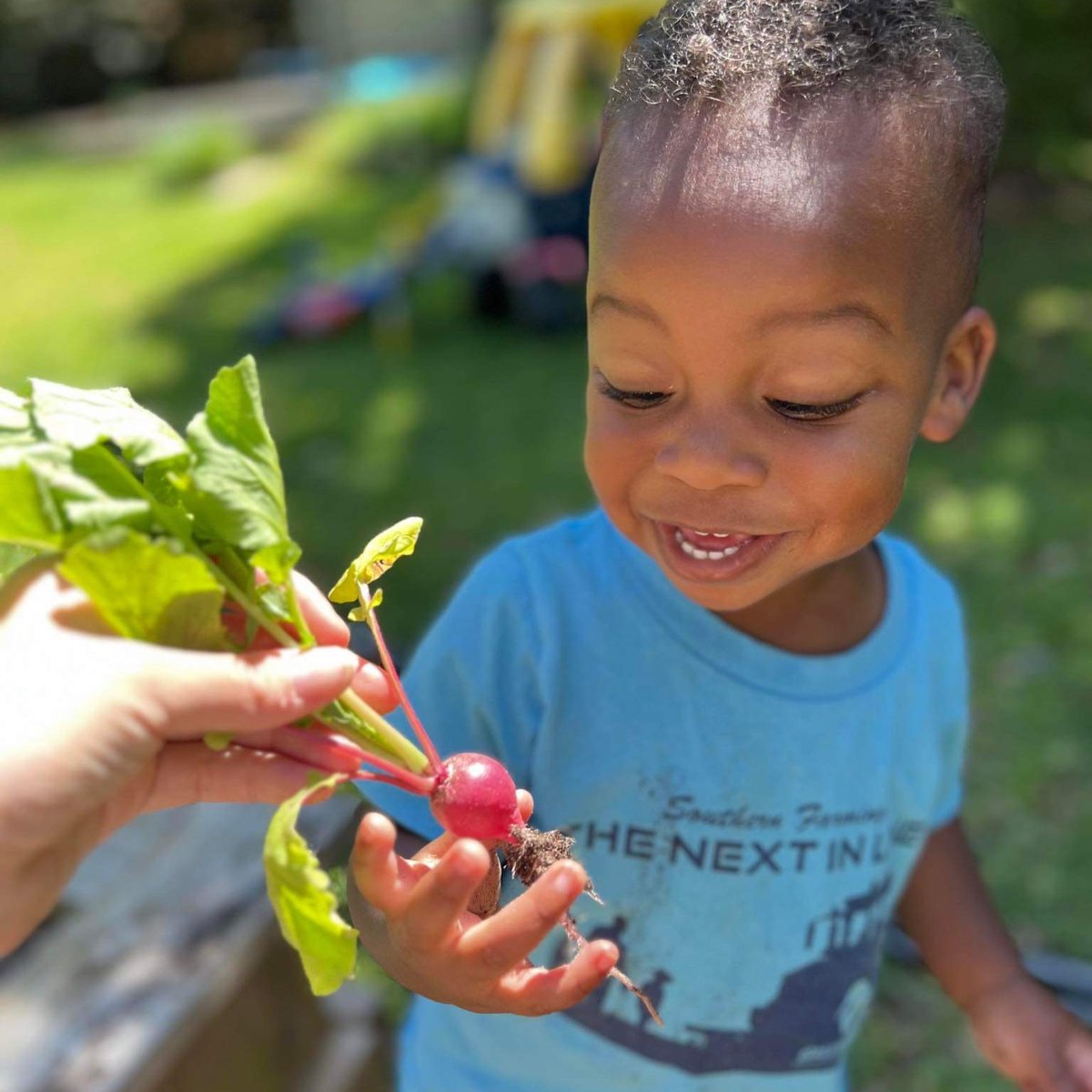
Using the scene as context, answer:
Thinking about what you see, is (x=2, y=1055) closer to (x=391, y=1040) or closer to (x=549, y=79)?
(x=391, y=1040)

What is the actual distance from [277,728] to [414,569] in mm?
3222

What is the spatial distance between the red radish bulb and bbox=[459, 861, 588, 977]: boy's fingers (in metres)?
0.12

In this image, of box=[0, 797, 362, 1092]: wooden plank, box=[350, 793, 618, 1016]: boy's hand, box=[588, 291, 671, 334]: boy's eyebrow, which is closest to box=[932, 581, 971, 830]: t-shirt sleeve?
box=[588, 291, 671, 334]: boy's eyebrow

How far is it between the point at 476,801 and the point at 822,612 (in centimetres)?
68

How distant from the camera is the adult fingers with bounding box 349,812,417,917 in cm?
110

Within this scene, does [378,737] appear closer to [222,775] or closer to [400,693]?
[400,693]

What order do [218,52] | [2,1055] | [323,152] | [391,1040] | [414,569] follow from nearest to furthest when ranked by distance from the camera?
[2,1055], [391,1040], [414,569], [323,152], [218,52]

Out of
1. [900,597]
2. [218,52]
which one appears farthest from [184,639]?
[218,52]

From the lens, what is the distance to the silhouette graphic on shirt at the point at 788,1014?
166 centimetres

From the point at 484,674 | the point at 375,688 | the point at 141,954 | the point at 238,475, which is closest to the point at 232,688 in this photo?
the point at 238,475

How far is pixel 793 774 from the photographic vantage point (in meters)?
1.64

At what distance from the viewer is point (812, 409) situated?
1.36m

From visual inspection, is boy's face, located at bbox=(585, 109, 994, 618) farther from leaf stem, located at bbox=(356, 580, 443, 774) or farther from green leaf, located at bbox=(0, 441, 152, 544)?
green leaf, located at bbox=(0, 441, 152, 544)

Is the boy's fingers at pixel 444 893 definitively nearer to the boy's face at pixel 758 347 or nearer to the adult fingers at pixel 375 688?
the adult fingers at pixel 375 688
